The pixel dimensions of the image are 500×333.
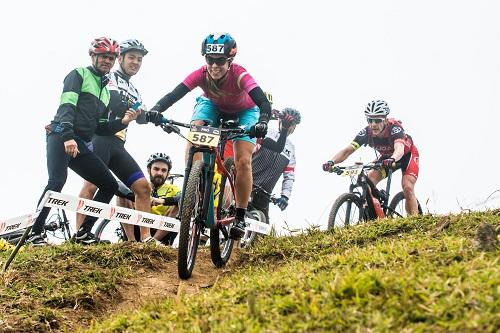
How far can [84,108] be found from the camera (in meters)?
8.14

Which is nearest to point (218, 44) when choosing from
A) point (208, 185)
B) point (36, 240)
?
point (208, 185)

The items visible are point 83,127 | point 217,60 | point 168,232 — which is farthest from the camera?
point 168,232

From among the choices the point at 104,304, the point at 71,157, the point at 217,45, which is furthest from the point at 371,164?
the point at 104,304

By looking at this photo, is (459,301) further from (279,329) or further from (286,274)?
(286,274)

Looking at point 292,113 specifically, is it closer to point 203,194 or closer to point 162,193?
point 162,193

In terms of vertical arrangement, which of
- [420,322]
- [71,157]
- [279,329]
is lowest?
[279,329]

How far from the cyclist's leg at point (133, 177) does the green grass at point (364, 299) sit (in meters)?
4.03

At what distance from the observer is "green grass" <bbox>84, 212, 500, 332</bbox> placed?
2.88m

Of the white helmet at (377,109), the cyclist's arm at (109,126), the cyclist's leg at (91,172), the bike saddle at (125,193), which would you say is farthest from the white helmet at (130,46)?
the white helmet at (377,109)

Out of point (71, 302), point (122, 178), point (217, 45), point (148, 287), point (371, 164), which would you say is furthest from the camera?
point (371, 164)

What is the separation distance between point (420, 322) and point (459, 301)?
243 millimetres

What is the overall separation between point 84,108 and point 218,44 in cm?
216

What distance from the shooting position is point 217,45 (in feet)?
23.5

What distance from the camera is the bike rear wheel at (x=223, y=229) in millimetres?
6770
